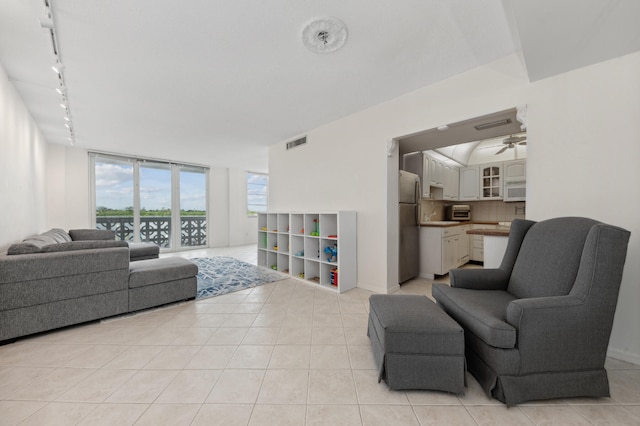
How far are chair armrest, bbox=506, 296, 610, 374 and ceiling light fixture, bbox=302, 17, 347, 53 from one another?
2295 mm

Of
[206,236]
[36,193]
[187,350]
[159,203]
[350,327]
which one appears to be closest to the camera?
[187,350]

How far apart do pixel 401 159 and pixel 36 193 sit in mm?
6422

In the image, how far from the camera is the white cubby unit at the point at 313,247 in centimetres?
343

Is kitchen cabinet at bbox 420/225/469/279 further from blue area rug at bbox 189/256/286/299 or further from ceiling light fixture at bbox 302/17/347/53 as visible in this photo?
ceiling light fixture at bbox 302/17/347/53

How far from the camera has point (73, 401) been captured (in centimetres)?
143

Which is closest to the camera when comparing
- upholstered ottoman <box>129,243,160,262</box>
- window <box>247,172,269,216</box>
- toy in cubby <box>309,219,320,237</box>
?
toy in cubby <box>309,219,320,237</box>

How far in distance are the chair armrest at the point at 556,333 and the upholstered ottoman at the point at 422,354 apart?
32cm

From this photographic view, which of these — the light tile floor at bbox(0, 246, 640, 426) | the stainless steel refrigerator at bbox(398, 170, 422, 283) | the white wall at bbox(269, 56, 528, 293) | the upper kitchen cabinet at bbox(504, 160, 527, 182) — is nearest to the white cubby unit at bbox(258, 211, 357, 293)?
the white wall at bbox(269, 56, 528, 293)

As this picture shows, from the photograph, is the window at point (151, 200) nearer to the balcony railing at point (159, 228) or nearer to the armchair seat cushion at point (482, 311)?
the balcony railing at point (159, 228)

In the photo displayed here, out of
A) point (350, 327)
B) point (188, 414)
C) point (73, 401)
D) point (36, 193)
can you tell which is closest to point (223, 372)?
point (188, 414)

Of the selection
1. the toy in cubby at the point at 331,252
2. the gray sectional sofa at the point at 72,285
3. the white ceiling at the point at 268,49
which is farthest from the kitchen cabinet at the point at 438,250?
→ the gray sectional sofa at the point at 72,285

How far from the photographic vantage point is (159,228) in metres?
6.70

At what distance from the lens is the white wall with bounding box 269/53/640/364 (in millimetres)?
1800

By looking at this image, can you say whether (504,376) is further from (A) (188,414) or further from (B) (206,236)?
(B) (206,236)
